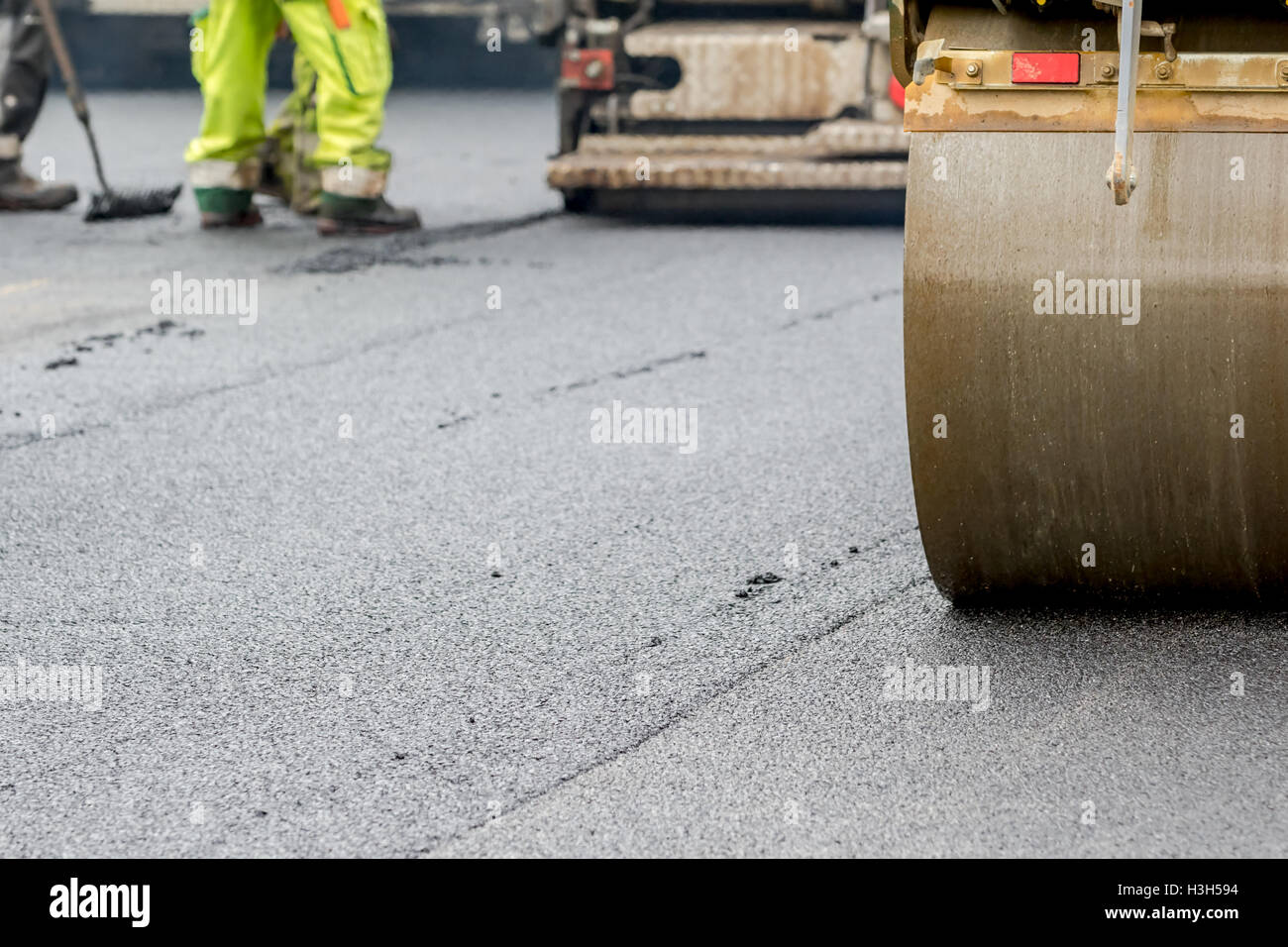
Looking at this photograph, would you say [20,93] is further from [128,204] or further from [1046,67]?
[1046,67]

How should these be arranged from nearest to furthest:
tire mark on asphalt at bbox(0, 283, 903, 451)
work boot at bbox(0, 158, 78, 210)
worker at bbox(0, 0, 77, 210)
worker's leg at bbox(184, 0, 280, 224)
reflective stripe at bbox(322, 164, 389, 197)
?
tire mark on asphalt at bbox(0, 283, 903, 451) → reflective stripe at bbox(322, 164, 389, 197) → worker's leg at bbox(184, 0, 280, 224) → worker at bbox(0, 0, 77, 210) → work boot at bbox(0, 158, 78, 210)

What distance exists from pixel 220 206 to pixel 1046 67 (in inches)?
212

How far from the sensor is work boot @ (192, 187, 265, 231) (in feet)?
23.9

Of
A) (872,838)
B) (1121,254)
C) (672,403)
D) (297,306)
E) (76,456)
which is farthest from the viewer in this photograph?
(297,306)

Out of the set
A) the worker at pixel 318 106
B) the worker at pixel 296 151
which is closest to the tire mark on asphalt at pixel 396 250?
the worker at pixel 318 106

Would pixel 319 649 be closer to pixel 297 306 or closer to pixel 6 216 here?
pixel 297 306

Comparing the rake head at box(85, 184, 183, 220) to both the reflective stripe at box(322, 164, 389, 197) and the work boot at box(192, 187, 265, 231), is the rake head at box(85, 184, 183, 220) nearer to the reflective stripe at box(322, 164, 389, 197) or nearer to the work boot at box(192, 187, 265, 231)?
the work boot at box(192, 187, 265, 231)

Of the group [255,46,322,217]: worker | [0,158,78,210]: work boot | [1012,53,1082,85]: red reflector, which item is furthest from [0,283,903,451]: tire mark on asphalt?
[0,158,78,210]: work boot

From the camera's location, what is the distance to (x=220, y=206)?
7.30 metres

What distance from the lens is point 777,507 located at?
3586 millimetres

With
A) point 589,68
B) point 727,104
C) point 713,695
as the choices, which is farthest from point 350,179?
point 713,695

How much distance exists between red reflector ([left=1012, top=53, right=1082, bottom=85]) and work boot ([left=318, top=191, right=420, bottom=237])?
493 centimetres
